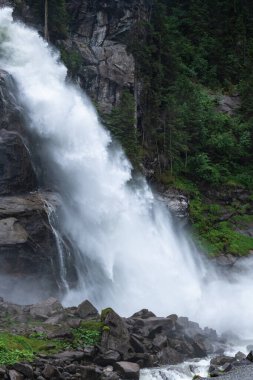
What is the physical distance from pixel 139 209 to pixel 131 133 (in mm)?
5945

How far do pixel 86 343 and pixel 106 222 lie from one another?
1378cm

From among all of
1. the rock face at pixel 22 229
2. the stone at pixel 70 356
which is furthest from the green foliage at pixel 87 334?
the rock face at pixel 22 229

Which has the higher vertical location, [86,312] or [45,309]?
[45,309]

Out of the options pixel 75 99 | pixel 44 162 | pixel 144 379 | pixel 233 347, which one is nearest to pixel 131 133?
pixel 75 99

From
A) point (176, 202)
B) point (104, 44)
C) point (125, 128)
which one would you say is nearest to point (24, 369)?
point (125, 128)

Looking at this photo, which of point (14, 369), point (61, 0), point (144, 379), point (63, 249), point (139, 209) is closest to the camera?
point (14, 369)

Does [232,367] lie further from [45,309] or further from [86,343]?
[45,309]

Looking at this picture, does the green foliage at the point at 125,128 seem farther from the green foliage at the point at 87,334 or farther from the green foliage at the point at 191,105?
the green foliage at the point at 87,334

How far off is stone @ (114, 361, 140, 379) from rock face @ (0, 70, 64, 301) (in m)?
8.14

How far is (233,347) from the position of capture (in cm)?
2431

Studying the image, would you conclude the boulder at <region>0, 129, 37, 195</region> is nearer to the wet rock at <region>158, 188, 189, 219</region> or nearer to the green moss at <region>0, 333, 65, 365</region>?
the green moss at <region>0, 333, 65, 365</region>

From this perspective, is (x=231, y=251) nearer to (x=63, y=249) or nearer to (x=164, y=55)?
(x=63, y=249)

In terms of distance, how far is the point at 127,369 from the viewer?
17453 millimetres

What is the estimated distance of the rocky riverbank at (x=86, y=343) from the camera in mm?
16047
